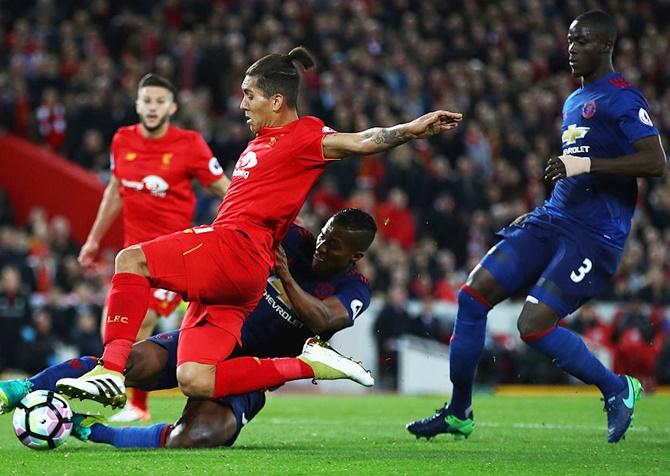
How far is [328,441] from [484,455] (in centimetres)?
132

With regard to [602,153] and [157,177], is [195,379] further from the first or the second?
[157,177]

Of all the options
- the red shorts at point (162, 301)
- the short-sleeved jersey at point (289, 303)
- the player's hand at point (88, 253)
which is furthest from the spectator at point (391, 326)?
the short-sleeved jersey at point (289, 303)

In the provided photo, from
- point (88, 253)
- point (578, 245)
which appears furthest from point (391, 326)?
point (578, 245)

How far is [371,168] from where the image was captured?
58.9ft

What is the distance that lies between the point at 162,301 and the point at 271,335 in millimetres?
2621

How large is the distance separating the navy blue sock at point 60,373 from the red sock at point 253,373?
0.79 m

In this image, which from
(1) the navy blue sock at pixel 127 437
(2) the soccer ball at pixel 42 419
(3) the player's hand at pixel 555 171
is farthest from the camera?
(3) the player's hand at pixel 555 171

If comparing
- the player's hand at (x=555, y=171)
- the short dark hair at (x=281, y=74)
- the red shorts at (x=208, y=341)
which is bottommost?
the red shorts at (x=208, y=341)

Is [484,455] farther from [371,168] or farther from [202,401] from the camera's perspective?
[371,168]

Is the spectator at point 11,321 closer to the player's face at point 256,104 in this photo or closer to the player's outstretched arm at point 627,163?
the player's face at point 256,104

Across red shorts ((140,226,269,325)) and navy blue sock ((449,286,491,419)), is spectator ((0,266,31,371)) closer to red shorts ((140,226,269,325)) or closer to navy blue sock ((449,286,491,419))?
navy blue sock ((449,286,491,419))

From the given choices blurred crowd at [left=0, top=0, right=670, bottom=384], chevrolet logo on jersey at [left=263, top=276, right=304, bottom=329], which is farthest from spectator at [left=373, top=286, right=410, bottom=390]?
chevrolet logo on jersey at [left=263, top=276, right=304, bottom=329]

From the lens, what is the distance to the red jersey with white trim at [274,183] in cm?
677

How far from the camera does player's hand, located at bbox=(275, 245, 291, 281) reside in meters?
6.97
